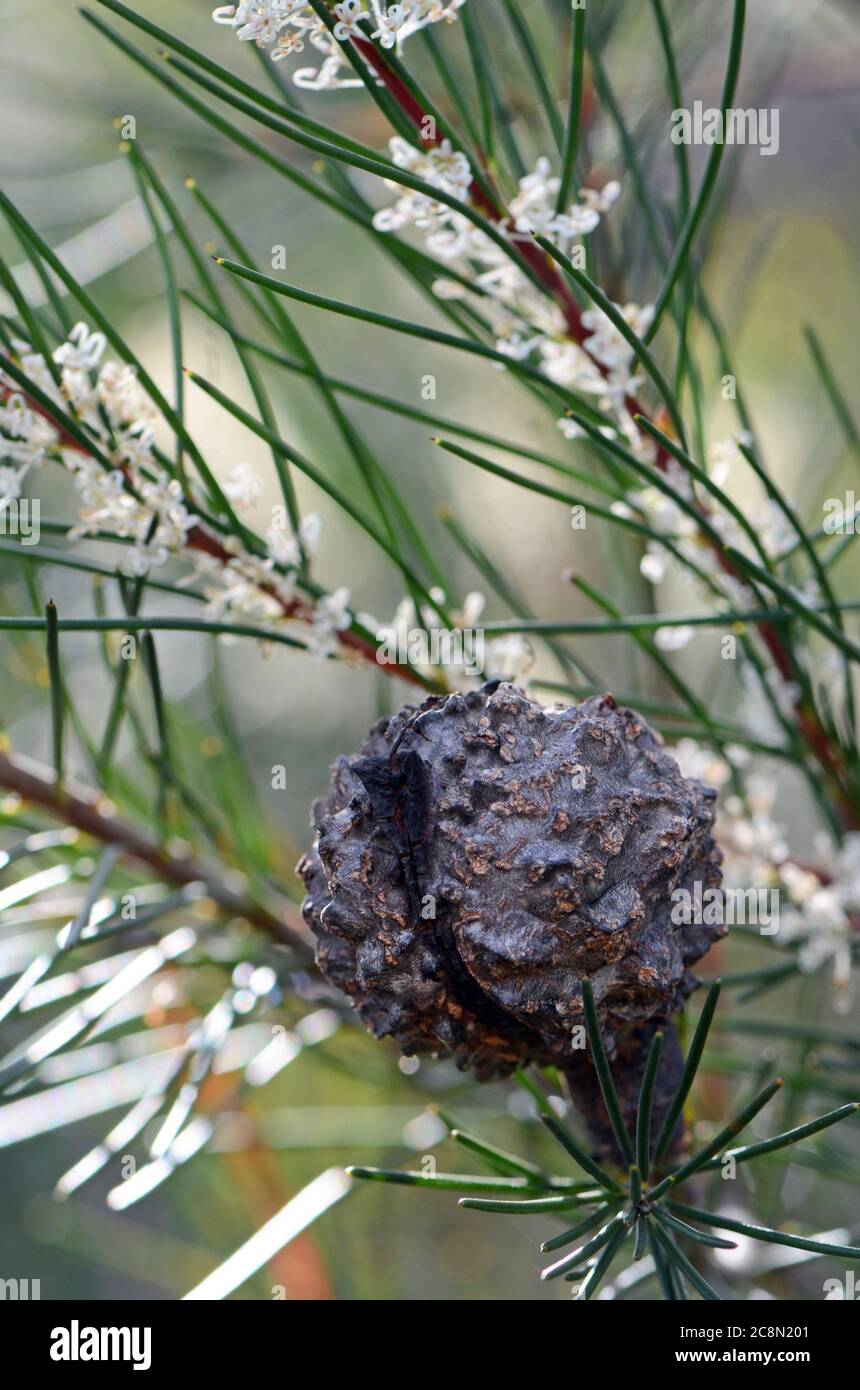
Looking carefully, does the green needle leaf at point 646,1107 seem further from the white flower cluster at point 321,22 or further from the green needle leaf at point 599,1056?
the white flower cluster at point 321,22

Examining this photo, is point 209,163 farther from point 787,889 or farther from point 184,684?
point 787,889

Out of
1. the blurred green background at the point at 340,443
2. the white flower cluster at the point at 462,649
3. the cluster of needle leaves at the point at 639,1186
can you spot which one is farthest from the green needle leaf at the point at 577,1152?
the blurred green background at the point at 340,443

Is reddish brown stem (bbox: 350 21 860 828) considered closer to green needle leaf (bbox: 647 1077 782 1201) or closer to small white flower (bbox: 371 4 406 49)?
small white flower (bbox: 371 4 406 49)

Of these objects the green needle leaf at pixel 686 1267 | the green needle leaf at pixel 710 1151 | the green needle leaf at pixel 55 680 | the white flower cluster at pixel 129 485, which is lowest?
the green needle leaf at pixel 686 1267

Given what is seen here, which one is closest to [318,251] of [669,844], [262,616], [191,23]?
[191,23]

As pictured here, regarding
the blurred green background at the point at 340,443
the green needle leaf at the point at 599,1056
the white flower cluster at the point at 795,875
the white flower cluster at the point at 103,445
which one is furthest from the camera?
the blurred green background at the point at 340,443
